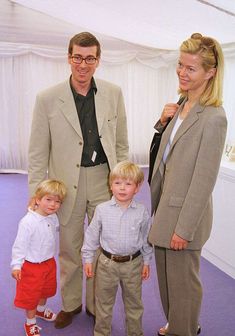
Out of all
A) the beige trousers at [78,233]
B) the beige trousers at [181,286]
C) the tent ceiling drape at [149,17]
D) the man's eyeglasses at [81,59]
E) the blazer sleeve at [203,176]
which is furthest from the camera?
the tent ceiling drape at [149,17]

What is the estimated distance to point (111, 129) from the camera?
193 cm

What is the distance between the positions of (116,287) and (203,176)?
0.75 m

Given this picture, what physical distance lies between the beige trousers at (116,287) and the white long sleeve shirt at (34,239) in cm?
32

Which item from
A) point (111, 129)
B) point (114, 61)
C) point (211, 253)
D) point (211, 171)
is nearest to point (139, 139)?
point (114, 61)

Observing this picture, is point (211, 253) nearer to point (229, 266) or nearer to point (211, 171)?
point (229, 266)

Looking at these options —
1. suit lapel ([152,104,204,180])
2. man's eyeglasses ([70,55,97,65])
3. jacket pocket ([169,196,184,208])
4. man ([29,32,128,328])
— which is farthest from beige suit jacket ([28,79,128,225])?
jacket pocket ([169,196,184,208])

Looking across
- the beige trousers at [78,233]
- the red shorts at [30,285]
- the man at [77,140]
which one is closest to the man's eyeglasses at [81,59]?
the man at [77,140]

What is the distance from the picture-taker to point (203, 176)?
141 cm

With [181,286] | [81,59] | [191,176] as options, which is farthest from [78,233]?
[81,59]

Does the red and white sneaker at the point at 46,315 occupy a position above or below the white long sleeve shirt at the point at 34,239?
below

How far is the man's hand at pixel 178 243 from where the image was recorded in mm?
1489

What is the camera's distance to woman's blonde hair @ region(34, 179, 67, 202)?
1799 millimetres

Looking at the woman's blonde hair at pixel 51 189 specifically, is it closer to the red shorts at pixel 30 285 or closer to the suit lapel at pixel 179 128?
the red shorts at pixel 30 285

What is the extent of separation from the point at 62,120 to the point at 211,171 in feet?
2.69
